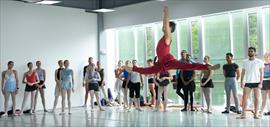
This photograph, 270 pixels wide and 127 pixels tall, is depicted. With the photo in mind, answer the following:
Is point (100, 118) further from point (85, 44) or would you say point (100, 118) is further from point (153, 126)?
point (85, 44)

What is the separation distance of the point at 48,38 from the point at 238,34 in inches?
267

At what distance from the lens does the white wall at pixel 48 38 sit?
457 inches

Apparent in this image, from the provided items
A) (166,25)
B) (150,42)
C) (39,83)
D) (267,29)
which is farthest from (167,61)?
(150,42)

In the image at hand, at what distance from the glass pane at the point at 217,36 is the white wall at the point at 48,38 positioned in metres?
4.89

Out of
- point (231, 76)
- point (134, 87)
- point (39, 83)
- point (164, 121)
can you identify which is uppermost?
point (231, 76)

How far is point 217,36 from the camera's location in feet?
38.3

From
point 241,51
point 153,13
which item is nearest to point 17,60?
point 153,13

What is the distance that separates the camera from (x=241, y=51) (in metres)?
11.0

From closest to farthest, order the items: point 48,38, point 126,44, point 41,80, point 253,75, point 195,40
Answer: point 253,75 → point 41,80 → point 195,40 → point 48,38 → point 126,44

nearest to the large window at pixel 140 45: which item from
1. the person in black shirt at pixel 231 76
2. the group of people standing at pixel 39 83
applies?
the group of people standing at pixel 39 83

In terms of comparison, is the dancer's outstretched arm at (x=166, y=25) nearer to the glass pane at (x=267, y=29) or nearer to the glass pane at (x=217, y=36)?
the glass pane at (x=267, y=29)

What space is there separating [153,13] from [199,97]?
3553mm

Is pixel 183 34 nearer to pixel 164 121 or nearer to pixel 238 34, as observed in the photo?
pixel 238 34

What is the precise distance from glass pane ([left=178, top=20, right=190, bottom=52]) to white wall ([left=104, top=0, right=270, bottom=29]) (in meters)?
0.72
